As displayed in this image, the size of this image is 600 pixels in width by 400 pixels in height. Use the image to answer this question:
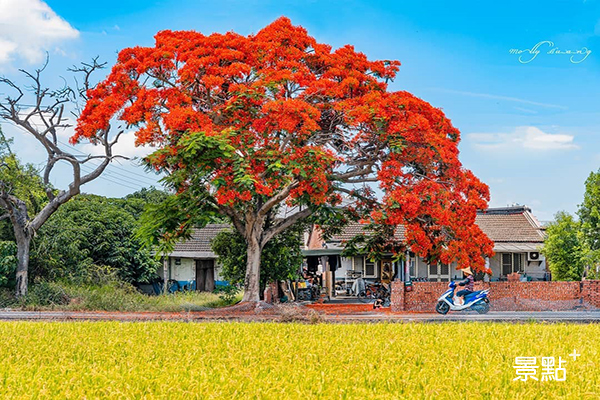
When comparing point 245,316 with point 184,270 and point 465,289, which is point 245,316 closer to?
point 465,289

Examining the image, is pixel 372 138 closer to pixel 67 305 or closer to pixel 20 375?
pixel 67 305

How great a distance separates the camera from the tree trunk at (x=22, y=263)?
25.8m

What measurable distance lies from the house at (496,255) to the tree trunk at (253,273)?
880 cm

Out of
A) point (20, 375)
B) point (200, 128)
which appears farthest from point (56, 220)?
point (20, 375)

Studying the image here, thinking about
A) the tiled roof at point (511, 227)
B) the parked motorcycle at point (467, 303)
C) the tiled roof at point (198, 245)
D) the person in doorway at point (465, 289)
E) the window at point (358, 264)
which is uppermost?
the tiled roof at point (511, 227)

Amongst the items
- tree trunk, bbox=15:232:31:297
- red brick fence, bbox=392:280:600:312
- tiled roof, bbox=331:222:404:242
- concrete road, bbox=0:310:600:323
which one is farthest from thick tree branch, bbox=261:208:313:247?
tiled roof, bbox=331:222:404:242

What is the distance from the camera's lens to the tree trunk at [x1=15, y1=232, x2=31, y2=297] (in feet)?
84.5

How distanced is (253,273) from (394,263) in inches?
Answer: 493

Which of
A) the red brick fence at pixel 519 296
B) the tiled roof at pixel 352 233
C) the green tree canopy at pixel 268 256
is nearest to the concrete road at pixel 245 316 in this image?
the red brick fence at pixel 519 296

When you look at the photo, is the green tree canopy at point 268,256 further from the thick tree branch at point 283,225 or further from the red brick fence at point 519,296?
the red brick fence at point 519,296

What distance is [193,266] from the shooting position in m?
37.8

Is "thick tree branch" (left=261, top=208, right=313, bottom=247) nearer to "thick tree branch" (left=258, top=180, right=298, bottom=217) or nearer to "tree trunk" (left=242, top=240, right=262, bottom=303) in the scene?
"tree trunk" (left=242, top=240, right=262, bottom=303)

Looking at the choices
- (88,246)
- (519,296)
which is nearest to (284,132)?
(519,296)

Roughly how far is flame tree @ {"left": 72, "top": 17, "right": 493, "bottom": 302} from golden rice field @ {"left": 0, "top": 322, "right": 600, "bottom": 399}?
844cm
